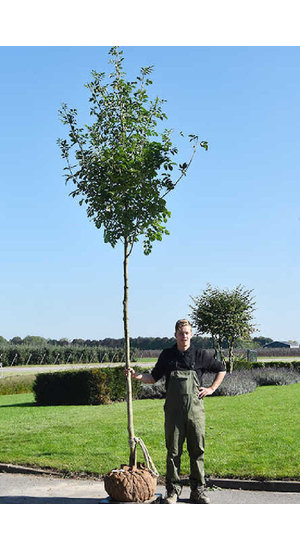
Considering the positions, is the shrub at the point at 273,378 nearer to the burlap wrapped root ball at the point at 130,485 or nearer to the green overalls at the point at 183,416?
the burlap wrapped root ball at the point at 130,485

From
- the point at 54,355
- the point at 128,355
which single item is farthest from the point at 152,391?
the point at 54,355

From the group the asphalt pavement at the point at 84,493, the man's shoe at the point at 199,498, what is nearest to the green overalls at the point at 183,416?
the man's shoe at the point at 199,498

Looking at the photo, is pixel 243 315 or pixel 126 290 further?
pixel 243 315

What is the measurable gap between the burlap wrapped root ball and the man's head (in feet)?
4.80

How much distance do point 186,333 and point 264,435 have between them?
5424mm

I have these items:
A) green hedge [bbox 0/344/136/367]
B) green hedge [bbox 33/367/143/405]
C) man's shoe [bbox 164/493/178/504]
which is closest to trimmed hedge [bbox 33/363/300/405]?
green hedge [bbox 33/367/143/405]

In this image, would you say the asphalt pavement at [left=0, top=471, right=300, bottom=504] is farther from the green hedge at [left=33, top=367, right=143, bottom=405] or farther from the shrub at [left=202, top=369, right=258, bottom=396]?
the shrub at [left=202, top=369, right=258, bottom=396]

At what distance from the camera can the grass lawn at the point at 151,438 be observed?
30.2 feet

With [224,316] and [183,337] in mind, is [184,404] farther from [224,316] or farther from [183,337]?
[224,316]

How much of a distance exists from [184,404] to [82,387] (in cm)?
1421

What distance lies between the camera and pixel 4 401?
23.9 m

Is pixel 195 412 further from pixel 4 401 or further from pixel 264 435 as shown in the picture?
pixel 4 401
